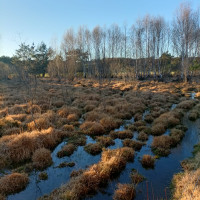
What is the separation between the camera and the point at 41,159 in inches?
201

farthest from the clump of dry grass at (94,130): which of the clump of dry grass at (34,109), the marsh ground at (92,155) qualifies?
the clump of dry grass at (34,109)

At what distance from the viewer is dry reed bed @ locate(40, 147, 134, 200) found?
3600 millimetres

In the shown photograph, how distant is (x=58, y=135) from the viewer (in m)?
6.94

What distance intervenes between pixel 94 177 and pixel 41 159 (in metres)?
2.24

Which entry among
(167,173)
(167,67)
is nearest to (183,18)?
(167,67)

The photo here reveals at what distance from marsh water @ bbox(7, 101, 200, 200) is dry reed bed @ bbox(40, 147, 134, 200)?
0.20 m

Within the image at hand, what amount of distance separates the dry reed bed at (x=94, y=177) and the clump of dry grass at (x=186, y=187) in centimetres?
165

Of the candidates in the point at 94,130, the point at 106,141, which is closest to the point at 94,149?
the point at 106,141

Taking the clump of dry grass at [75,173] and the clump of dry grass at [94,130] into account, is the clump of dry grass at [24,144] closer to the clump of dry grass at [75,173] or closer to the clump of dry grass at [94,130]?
the clump of dry grass at [94,130]

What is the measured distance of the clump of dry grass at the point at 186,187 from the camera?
323cm

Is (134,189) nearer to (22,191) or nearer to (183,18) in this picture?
(22,191)

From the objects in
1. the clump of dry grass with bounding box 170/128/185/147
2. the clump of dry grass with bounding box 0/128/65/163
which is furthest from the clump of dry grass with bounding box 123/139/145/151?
the clump of dry grass with bounding box 0/128/65/163

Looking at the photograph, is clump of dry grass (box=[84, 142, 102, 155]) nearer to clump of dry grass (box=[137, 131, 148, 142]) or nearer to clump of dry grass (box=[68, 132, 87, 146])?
clump of dry grass (box=[68, 132, 87, 146])

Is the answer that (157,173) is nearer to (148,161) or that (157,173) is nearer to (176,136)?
(148,161)
